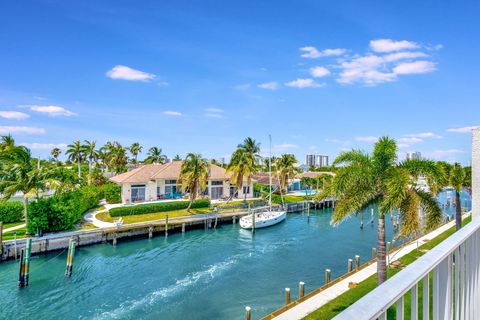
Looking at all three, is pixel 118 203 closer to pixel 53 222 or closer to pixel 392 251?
pixel 53 222

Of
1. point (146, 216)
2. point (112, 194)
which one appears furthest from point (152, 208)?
point (112, 194)

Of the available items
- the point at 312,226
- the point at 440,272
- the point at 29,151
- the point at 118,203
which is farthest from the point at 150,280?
the point at 118,203

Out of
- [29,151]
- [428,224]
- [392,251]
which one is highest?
[29,151]

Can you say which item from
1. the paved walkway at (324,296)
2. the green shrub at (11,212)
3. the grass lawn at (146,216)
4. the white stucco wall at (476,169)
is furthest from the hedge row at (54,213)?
the white stucco wall at (476,169)

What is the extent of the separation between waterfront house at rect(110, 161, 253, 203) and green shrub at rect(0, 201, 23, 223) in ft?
49.2

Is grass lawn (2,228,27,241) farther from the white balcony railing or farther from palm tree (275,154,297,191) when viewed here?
palm tree (275,154,297,191)

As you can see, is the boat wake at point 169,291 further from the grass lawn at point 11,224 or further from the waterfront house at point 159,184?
the waterfront house at point 159,184

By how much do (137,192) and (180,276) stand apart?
28.3 m

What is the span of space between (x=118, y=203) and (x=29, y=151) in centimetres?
1764

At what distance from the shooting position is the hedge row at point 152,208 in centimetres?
3694

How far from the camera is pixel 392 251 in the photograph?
2436 centimetres

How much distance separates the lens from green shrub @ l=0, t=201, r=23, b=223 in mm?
31156

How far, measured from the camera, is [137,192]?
157 ft

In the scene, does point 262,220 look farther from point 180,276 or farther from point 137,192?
point 137,192
